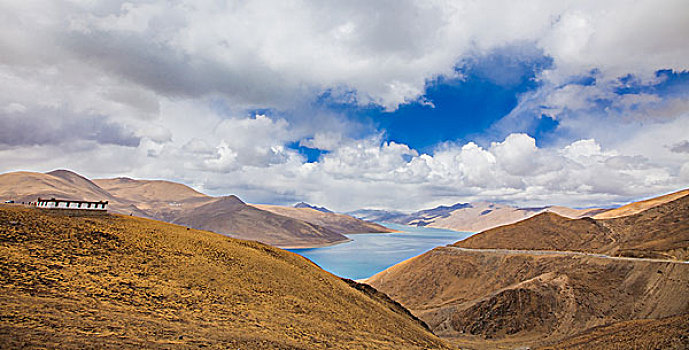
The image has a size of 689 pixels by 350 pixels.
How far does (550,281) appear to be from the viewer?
4906 cm

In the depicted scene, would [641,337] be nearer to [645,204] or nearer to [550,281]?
[550,281]

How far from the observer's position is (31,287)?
13.1 meters

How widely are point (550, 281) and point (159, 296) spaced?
49.8 metres

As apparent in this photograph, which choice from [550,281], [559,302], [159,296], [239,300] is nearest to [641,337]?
[239,300]

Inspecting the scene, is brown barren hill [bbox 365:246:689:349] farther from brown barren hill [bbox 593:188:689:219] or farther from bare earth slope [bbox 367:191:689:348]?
brown barren hill [bbox 593:188:689:219]

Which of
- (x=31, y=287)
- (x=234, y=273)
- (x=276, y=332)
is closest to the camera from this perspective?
(x=31, y=287)

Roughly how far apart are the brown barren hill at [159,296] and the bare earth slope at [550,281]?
18.9 metres

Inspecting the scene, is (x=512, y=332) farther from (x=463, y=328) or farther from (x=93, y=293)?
(x=93, y=293)

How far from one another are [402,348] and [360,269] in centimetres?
12266

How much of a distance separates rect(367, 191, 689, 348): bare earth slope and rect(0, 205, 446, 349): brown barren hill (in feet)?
62.0

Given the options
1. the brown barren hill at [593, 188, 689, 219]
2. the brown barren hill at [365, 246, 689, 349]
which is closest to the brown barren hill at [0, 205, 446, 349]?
the brown barren hill at [365, 246, 689, 349]

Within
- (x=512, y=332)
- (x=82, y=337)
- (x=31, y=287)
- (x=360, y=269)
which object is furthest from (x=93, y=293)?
(x=360, y=269)

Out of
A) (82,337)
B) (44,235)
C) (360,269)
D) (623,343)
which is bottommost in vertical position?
(360,269)

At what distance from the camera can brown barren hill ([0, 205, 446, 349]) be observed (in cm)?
1125
